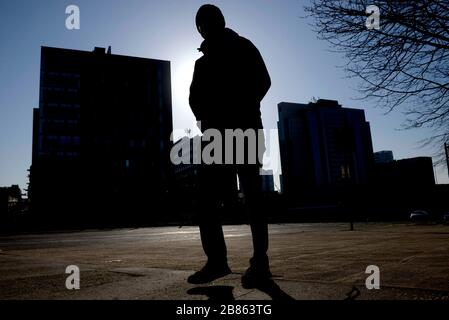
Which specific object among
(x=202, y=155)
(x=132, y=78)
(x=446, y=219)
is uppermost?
(x=132, y=78)

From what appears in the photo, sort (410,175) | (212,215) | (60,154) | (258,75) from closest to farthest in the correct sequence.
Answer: (212,215)
(258,75)
(60,154)
(410,175)

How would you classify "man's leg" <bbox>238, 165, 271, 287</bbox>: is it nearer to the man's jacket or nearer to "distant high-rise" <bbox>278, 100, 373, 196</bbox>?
the man's jacket

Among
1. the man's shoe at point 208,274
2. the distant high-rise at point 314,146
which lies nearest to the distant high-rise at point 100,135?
the distant high-rise at point 314,146

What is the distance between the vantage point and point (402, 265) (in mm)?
2297

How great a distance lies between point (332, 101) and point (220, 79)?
369 ft

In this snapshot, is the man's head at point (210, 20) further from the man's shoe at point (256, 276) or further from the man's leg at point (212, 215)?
the man's shoe at point (256, 276)

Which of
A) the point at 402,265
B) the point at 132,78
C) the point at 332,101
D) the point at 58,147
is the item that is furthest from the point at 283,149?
the point at 402,265

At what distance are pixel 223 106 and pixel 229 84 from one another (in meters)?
0.17

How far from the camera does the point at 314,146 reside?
104 m

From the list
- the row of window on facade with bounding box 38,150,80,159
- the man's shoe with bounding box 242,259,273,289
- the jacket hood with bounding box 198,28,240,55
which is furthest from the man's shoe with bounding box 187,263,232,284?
the row of window on facade with bounding box 38,150,80,159

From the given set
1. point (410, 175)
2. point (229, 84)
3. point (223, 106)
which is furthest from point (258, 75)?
point (410, 175)

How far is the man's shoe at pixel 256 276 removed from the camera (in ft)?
5.80

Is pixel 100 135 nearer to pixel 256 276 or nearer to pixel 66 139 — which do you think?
pixel 66 139
